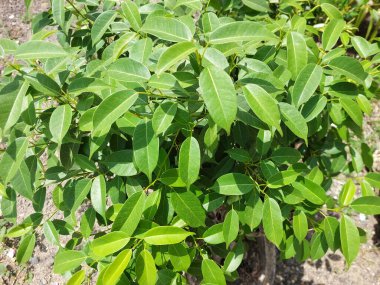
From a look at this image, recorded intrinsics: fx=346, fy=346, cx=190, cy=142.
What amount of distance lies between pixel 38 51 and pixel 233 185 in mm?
616

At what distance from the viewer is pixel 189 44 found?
0.71 m

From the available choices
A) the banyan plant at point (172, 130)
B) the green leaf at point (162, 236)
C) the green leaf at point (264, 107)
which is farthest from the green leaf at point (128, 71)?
the green leaf at point (162, 236)

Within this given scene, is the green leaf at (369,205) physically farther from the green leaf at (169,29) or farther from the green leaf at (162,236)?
the green leaf at (169,29)

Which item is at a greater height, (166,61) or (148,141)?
(166,61)

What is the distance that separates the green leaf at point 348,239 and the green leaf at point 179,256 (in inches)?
17.4

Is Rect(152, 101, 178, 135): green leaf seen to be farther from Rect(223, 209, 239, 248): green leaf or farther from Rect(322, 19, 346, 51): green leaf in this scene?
Rect(322, 19, 346, 51): green leaf

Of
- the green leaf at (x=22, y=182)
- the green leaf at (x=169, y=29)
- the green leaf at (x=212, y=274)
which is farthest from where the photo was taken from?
the green leaf at (x=212, y=274)

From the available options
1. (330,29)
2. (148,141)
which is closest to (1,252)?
(148,141)

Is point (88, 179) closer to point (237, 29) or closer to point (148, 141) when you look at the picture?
point (148, 141)

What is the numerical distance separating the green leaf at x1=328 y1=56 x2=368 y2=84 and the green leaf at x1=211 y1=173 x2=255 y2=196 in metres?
0.39

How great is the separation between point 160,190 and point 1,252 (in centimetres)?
191

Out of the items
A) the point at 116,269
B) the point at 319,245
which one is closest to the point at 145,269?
the point at 116,269

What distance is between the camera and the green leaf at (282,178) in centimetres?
97

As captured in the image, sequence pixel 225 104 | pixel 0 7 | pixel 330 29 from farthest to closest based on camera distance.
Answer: pixel 0 7 < pixel 330 29 < pixel 225 104
